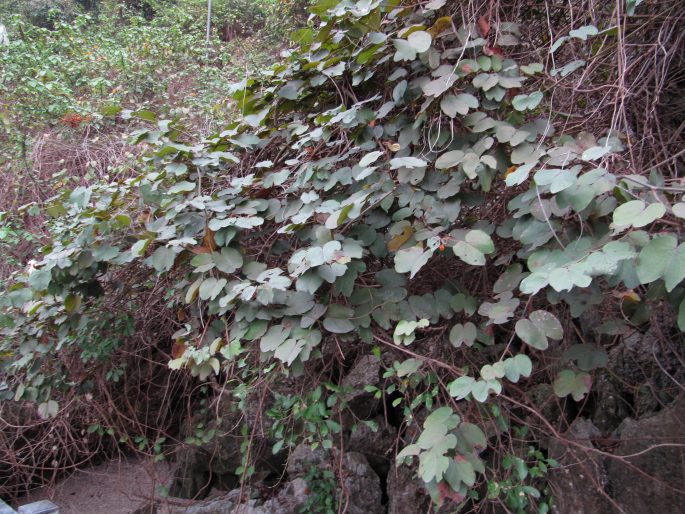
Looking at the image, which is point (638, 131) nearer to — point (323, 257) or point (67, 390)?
point (323, 257)

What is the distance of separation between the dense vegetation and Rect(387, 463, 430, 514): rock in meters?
0.32

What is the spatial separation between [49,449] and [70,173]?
Answer: 2.38 m

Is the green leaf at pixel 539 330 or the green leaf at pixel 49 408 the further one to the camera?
the green leaf at pixel 49 408

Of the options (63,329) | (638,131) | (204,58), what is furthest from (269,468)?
(204,58)

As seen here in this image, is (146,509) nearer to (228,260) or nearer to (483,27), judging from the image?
(228,260)

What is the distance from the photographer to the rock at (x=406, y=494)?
104 inches

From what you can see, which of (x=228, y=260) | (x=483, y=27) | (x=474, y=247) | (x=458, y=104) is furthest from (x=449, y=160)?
(x=228, y=260)

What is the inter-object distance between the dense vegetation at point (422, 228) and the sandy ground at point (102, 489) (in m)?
1.23

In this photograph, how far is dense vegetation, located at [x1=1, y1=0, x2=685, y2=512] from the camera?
4.21ft

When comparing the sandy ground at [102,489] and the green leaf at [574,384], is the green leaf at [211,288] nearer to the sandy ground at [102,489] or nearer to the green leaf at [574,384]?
the green leaf at [574,384]

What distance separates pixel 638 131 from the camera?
1.69 metres

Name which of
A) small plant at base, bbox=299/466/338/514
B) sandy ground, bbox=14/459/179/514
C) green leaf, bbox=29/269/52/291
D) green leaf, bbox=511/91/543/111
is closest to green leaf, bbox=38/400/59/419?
green leaf, bbox=29/269/52/291

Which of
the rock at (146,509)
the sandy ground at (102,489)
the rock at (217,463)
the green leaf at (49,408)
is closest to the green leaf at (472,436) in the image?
the green leaf at (49,408)

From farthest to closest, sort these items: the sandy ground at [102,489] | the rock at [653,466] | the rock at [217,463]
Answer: the sandy ground at [102,489], the rock at [217,463], the rock at [653,466]
